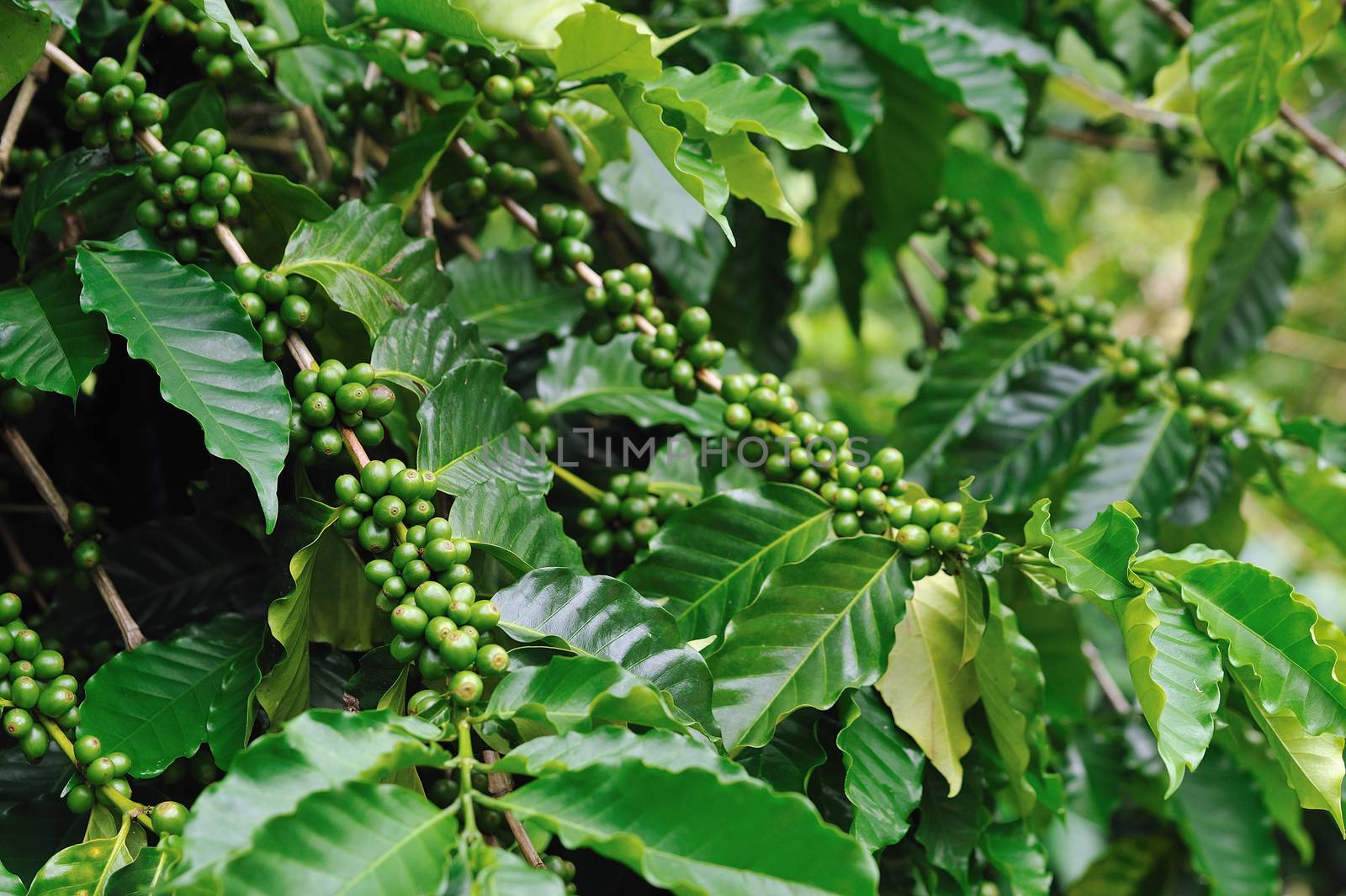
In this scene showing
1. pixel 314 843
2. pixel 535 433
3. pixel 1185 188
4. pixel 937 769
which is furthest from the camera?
pixel 1185 188

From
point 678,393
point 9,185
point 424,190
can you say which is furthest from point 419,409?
point 9,185

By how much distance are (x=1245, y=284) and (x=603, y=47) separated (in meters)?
1.15

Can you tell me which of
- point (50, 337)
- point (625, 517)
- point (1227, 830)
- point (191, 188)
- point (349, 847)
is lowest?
point (1227, 830)

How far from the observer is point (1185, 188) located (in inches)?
183

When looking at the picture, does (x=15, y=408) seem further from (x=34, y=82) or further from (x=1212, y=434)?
(x=1212, y=434)

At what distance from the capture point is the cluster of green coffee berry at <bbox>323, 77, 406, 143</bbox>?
1.14 meters

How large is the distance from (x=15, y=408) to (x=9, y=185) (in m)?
0.35

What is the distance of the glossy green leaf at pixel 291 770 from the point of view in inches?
21.0

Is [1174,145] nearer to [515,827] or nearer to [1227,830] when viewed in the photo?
[1227,830]

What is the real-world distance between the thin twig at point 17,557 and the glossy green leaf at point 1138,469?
44.5 inches

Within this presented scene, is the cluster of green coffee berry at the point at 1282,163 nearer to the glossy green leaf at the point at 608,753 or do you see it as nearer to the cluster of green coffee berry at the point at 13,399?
the glossy green leaf at the point at 608,753

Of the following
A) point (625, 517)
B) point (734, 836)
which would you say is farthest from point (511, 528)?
point (734, 836)

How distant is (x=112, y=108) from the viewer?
0.89 meters

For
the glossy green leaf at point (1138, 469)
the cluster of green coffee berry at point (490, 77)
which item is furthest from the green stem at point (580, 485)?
the glossy green leaf at point (1138, 469)
